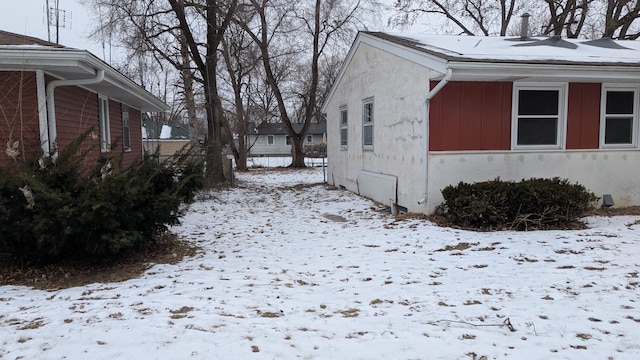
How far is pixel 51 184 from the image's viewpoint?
4988 millimetres

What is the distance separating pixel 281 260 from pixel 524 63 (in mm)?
5389

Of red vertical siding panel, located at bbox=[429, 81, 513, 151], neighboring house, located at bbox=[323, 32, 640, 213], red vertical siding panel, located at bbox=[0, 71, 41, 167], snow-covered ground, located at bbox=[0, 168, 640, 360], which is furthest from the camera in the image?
red vertical siding panel, located at bbox=[429, 81, 513, 151]

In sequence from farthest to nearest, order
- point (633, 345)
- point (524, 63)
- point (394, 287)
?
point (524, 63) → point (394, 287) → point (633, 345)

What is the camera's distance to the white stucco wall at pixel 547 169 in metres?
8.12

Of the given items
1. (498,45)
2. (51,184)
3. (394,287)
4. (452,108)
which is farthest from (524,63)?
(51,184)

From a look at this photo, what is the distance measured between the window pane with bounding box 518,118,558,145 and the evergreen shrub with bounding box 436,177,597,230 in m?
1.44

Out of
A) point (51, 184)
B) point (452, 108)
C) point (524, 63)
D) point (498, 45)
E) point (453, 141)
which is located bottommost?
point (51, 184)

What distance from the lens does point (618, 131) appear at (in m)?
8.91

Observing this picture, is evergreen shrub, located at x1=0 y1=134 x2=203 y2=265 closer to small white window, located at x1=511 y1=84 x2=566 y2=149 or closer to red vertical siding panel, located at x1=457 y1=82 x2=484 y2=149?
red vertical siding panel, located at x1=457 y1=82 x2=484 y2=149

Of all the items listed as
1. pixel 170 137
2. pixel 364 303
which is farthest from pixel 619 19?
pixel 170 137

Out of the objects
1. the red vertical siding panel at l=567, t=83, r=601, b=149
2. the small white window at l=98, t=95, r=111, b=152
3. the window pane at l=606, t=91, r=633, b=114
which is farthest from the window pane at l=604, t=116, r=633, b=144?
the small white window at l=98, t=95, r=111, b=152

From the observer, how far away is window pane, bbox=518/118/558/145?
8484 mm

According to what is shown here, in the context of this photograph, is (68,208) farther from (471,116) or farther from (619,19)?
(619,19)

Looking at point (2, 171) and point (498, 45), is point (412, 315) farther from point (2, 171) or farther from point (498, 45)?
point (498, 45)
